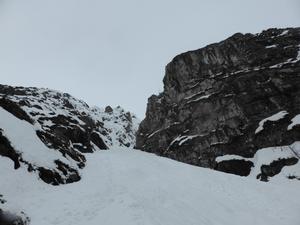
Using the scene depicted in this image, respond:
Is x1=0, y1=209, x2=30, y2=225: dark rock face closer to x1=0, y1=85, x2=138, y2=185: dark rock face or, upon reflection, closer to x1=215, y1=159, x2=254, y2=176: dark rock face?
x1=0, y1=85, x2=138, y2=185: dark rock face

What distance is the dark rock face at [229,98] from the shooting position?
5791 cm

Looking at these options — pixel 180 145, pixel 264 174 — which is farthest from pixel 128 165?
pixel 180 145

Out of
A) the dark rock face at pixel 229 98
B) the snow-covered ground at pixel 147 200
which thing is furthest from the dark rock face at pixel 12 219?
the dark rock face at pixel 229 98

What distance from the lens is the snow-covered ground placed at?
17953 millimetres

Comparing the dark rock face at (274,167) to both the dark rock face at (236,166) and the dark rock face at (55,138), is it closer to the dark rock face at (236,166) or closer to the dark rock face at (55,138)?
the dark rock face at (236,166)

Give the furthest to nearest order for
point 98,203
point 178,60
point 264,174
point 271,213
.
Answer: point 178,60 → point 264,174 → point 271,213 → point 98,203

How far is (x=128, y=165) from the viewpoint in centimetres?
3653

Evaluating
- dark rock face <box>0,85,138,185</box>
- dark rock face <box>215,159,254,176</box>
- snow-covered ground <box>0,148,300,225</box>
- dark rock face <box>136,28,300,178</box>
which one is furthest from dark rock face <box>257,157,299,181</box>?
dark rock face <box>0,85,138,185</box>

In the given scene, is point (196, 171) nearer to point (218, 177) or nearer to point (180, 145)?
point (218, 177)

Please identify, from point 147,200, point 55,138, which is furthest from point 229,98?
point 147,200

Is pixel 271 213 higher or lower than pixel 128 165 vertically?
lower

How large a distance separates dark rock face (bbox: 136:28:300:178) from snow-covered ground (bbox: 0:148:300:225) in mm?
27633

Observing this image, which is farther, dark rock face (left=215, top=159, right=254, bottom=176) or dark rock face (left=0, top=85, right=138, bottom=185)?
dark rock face (left=215, top=159, right=254, bottom=176)

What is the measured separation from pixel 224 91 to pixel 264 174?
20620 millimetres
